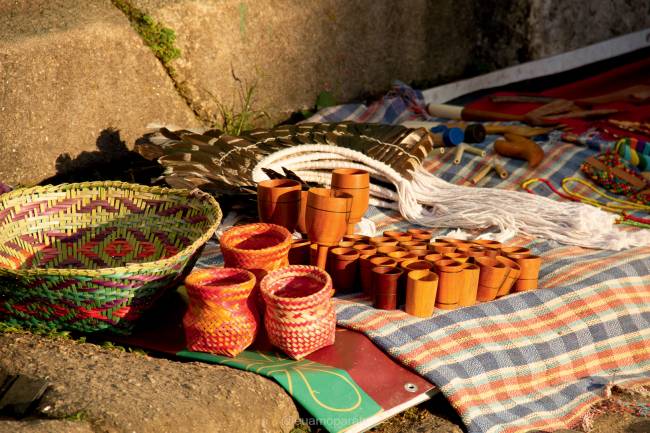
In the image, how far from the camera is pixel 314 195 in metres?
3.10

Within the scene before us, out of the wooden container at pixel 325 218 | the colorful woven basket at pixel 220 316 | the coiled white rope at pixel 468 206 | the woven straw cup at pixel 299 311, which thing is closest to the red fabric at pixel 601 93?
the coiled white rope at pixel 468 206

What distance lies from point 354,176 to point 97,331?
1187 millimetres

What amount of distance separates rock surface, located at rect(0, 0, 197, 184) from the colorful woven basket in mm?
1636

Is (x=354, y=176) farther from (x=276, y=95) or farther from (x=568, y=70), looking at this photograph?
(x=568, y=70)

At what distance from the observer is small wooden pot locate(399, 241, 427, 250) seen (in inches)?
129

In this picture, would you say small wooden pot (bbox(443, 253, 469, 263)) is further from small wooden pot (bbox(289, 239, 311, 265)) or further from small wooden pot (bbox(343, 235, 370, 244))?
small wooden pot (bbox(289, 239, 311, 265))

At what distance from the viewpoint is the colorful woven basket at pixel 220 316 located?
2525 mm

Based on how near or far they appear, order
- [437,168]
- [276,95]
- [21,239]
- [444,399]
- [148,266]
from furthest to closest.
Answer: [276,95] → [437,168] → [21,239] → [444,399] → [148,266]

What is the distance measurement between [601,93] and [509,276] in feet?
11.1

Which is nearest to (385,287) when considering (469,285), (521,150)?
(469,285)

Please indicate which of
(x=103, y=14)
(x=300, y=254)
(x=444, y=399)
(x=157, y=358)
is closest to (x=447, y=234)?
(x=300, y=254)

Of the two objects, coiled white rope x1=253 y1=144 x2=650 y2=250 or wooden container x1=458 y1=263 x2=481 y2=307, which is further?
coiled white rope x1=253 y1=144 x2=650 y2=250

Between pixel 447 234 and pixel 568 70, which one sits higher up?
pixel 568 70

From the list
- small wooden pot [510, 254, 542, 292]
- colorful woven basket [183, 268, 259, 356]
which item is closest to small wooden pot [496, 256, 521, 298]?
small wooden pot [510, 254, 542, 292]
